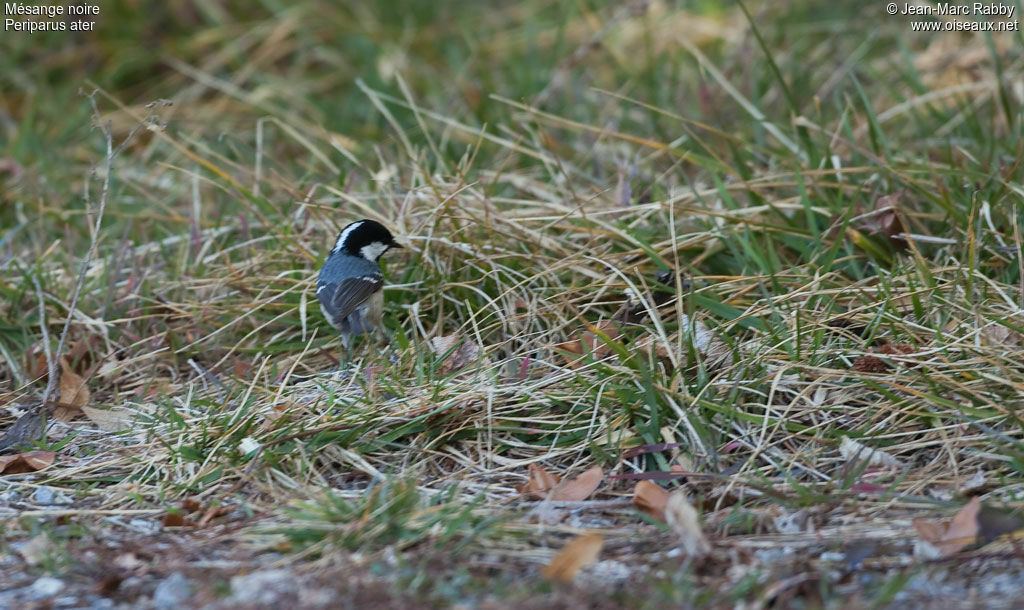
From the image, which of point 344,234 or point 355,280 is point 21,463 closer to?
point 355,280

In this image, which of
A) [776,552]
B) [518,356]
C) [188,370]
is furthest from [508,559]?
[188,370]

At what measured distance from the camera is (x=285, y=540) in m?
2.54

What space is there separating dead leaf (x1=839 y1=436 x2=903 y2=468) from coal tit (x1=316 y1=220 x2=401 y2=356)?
1657 mm

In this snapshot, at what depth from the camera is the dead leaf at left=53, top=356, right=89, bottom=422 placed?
11.6 feet

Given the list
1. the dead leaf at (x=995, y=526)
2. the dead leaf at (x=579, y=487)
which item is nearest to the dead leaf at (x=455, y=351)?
the dead leaf at (x=579, y=487)

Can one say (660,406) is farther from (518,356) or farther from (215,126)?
(215,126)

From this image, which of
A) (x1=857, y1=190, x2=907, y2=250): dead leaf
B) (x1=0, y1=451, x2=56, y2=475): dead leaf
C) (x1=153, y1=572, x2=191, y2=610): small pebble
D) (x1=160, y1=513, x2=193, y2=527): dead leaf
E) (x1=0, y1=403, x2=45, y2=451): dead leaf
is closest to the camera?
(x1=153, y1=572, x2=191, y2=610): small pebble

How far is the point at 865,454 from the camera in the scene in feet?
9.47

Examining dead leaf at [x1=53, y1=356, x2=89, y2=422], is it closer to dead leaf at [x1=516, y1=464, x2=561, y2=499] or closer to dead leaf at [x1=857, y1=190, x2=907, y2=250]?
dead leaf at [x1=516, y1=464, x2=561, y2=499]

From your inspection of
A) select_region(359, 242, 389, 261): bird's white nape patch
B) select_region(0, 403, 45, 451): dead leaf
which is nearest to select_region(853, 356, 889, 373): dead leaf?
select_region(359, 242, 389, 261): bird's white nape patch

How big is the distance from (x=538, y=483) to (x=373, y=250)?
1401mm

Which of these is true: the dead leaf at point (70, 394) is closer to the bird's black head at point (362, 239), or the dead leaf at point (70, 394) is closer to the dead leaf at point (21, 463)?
the dead leaf at point (21, 463)

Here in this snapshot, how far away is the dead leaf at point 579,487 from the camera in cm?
280

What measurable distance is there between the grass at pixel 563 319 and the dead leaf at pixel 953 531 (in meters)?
0.06
